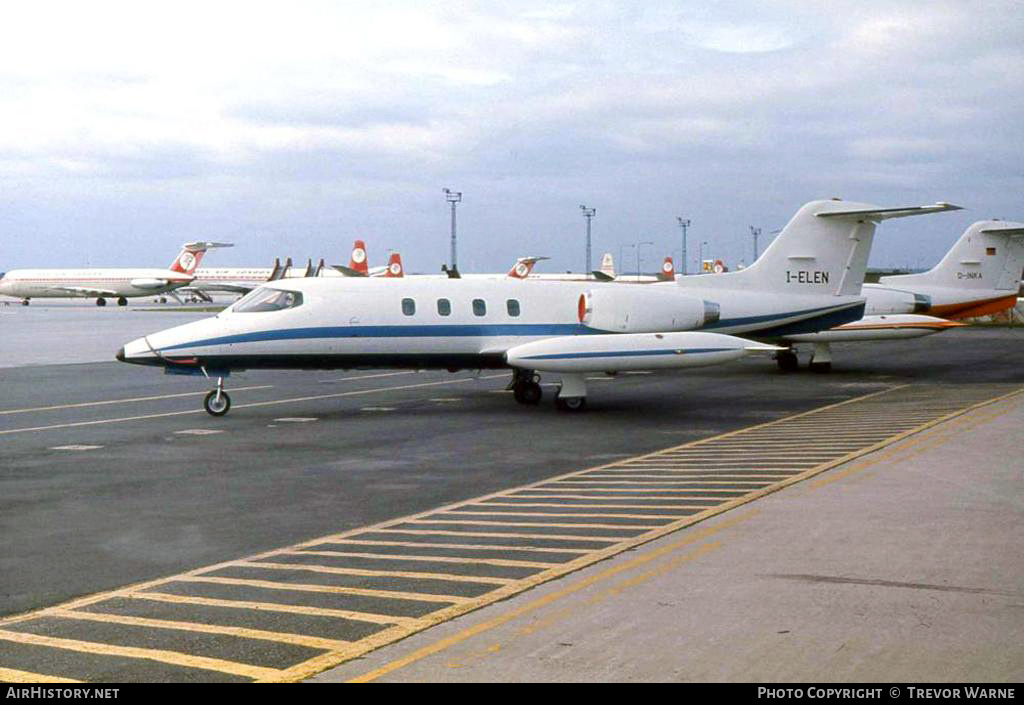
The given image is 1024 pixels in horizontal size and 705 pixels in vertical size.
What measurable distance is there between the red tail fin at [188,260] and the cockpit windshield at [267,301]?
91.7 metres

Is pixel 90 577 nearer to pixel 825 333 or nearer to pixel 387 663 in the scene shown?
pixel 387 663

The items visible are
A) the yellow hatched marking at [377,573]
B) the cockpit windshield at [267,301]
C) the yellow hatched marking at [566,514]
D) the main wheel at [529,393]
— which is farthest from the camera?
the main wheel at [529,393]

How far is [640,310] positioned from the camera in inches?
1022

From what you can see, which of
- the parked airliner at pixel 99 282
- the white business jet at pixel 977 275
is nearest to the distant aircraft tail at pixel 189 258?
the parked airliner at pixel 99 282

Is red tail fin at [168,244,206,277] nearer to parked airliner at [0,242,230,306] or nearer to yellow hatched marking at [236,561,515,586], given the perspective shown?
parked airliner at [0,242,230,306]

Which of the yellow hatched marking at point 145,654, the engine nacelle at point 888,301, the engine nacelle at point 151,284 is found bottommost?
the yellow hatched marking at point 145,654

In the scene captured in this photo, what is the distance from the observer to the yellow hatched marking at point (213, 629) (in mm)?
7992

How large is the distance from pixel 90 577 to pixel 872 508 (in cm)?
782

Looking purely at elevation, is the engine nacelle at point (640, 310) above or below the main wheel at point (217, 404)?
above

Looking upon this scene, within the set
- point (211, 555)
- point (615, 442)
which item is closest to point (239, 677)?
point (211, 555)

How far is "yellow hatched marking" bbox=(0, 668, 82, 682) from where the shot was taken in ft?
23.6

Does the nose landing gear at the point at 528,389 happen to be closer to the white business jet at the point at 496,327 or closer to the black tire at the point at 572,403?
the white business jet at the point at 496,327

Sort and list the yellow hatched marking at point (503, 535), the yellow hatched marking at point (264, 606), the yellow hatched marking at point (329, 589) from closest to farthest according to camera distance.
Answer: the yellow hatched marking at point (264, 606) < the yellow hatched marking at point (329, 589) < the yellow hatched marking at point (503, 535)

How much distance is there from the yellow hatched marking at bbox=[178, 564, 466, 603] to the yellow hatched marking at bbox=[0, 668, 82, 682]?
260 cm
